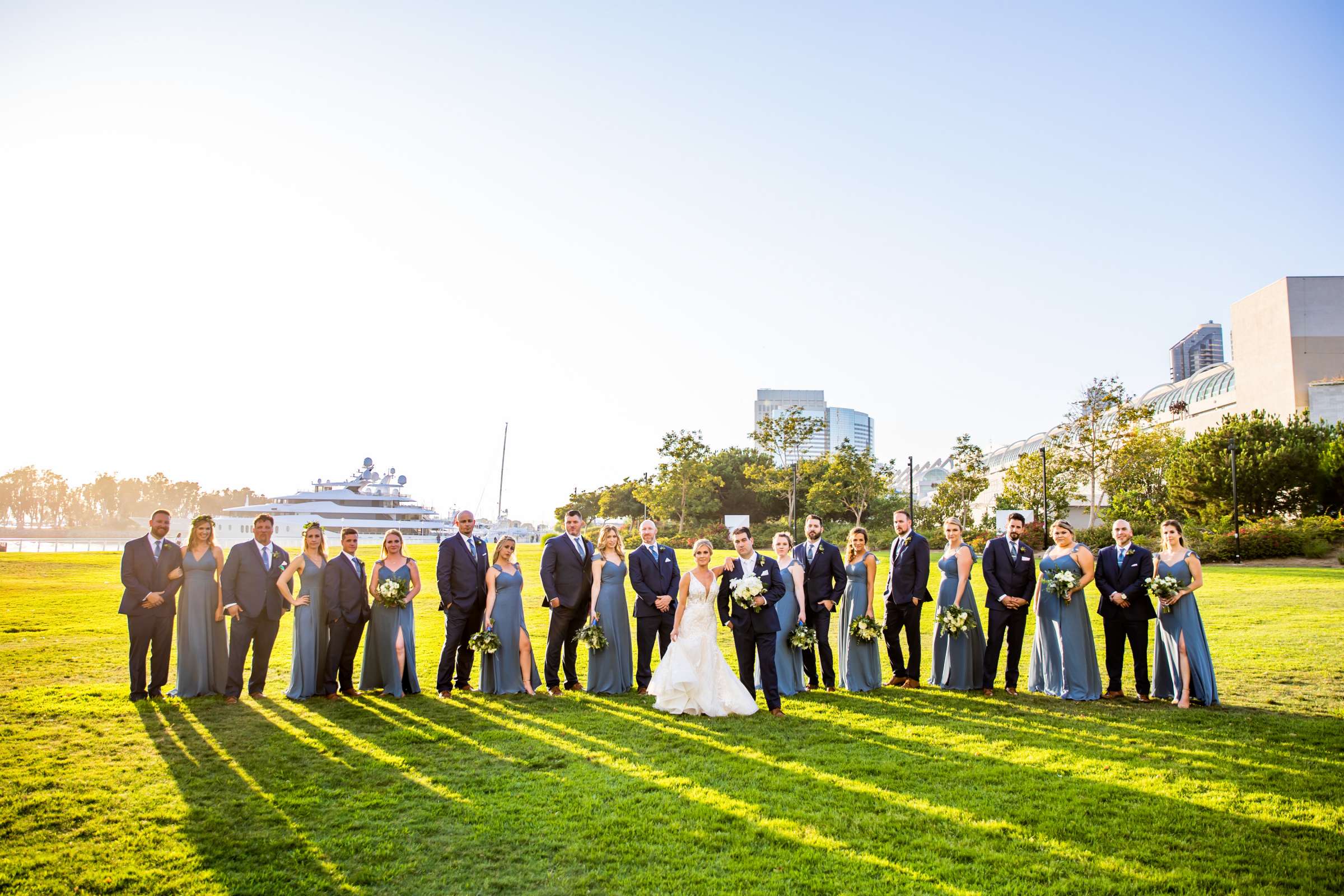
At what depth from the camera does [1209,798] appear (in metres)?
6.03

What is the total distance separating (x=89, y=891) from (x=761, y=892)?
388 cm

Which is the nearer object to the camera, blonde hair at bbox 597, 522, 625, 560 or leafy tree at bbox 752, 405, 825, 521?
blonde hair at bbox 597, 522, 625, 560

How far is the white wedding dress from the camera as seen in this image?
8898 millimetres

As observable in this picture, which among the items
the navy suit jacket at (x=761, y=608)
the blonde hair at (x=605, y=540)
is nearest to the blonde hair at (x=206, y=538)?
the blonde hair at (x=605, y=540)

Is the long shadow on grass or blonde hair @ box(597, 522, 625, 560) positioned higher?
blonde hair @ box(597, 522, 625, 560)

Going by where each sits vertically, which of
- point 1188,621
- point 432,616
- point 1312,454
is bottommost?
point 432,616

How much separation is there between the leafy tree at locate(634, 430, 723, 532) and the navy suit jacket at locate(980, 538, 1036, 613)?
45.7m

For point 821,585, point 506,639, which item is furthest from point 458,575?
point 821,585

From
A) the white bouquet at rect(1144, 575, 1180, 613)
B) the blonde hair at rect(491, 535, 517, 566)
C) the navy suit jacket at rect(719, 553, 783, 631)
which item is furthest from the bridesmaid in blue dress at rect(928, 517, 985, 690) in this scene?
the blonde hair at rect(491, 535, 517, 566)

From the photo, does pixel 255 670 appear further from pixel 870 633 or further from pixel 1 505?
pixel 1 505

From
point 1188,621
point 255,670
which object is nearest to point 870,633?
point 1188,621

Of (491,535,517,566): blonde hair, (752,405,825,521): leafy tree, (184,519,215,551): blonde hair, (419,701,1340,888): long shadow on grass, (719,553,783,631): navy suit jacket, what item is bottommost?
(419,701,1340,888): long shadow on grass

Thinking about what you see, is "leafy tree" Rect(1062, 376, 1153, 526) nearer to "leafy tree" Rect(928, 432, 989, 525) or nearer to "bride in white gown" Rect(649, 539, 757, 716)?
"leafy tree" Rect(928, 432, 989, 525)

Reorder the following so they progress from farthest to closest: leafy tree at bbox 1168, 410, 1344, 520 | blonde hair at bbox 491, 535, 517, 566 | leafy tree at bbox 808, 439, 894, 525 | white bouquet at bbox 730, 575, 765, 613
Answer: leafy tree at bbox 808, 439, 894, 525, leafy tree at bbox 1168, 410, 1344, 520, blonde hair at bbox 491, 535, 517, 566, white bouquet at bbox 730, 575, 765, 613
